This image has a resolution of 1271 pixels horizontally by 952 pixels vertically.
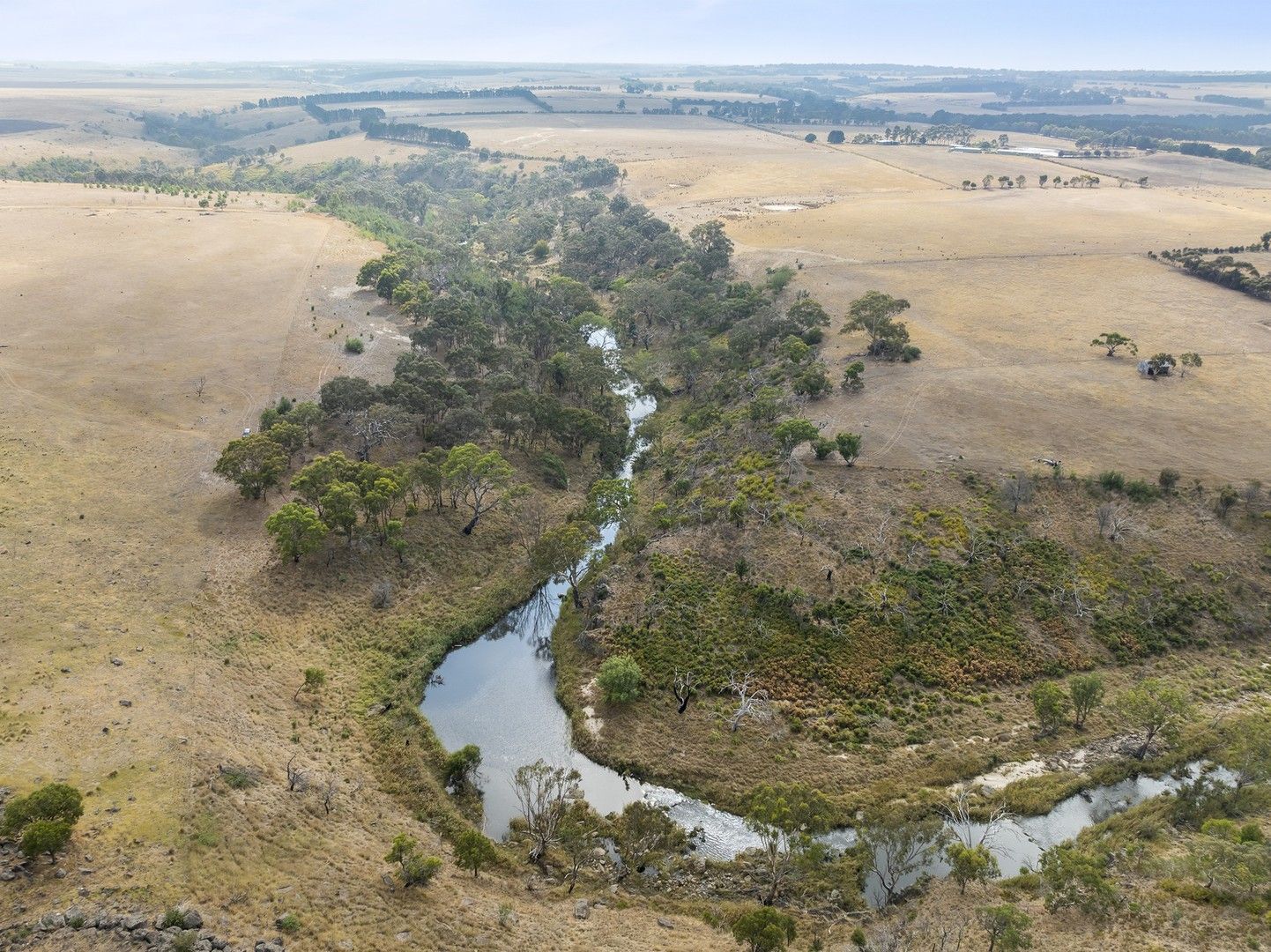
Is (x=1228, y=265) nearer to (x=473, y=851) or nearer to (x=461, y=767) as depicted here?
(x=461, y=767)

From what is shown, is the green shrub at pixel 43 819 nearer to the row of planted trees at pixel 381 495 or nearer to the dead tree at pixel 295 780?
the dead tree at pixel 295 780

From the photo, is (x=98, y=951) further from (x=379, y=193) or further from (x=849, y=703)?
(x=379, y=193)

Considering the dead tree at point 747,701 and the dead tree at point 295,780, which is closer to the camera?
the dead tree at point 295,780

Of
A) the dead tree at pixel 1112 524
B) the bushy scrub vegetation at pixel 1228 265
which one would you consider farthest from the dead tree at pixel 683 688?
the bushy scrub vegetation at pixel 1228 265

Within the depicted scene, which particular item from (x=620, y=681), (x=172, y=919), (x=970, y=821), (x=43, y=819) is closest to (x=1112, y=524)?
(x=970, y=821)

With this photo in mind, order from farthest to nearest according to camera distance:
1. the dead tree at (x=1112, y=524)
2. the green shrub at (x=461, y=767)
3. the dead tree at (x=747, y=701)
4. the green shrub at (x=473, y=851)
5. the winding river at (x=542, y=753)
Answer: the dead tree at (x=1112, y=524), the dead tree at (x=747, y=701), the green shrub at (x=461, y=767), the winding river at (x=542, y=753), the green shrub at (x=473, y=851)

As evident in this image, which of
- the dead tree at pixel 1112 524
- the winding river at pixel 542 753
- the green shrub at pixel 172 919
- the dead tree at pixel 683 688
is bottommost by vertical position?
the winding river at pixel 542 753

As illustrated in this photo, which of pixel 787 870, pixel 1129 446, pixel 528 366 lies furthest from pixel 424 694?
pixel 1129 446

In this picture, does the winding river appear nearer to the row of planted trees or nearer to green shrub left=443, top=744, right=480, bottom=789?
green shrub left=443, top=744, right=480, bottom=789
